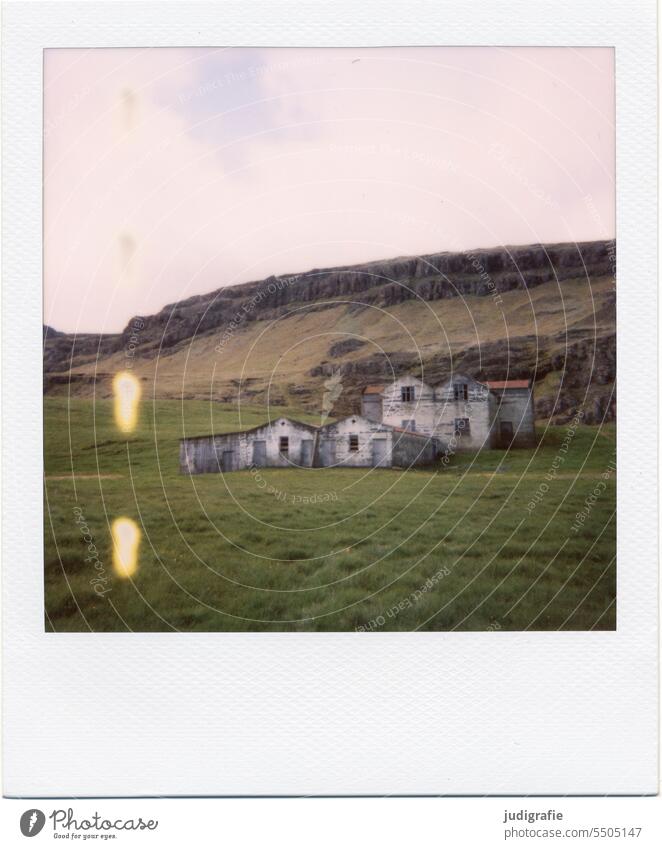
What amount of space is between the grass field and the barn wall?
0.07 m

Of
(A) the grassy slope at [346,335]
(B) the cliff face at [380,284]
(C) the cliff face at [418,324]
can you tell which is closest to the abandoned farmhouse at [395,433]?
(C) the cliff face at [418,324]

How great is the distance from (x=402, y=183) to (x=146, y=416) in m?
2.20

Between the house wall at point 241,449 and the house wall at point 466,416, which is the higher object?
the house wall at point 466,416

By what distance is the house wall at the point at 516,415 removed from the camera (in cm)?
335

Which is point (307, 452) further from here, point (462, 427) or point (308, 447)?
point (462, 427)

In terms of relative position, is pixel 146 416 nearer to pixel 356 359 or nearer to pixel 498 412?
pixel 356 359

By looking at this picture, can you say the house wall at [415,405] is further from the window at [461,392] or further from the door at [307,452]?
the door at [307,452]

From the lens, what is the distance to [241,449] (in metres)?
3.37

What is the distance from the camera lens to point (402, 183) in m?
3.34

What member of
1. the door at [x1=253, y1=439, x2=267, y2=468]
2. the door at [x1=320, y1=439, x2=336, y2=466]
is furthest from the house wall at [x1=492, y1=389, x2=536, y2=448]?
the door at [x1=253, y1=439, x2=267, y2=468]

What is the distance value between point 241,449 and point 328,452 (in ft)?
1.83

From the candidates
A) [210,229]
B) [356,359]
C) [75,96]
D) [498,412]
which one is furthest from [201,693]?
[75,96]

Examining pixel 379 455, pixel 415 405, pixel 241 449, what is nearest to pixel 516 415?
pixel 415 405

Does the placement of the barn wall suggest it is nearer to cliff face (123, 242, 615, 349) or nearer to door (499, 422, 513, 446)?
door (499, 422, 513, 446)
